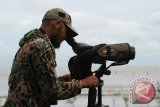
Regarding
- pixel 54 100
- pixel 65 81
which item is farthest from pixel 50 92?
pixel 65 81

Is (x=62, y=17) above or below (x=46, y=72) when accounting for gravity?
above

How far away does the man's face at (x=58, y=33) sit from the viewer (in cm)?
548

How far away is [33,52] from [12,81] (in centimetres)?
35

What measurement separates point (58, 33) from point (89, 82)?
524mm

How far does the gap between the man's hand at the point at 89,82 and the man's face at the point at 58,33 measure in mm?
406

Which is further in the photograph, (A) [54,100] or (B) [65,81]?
(B) [65,81]

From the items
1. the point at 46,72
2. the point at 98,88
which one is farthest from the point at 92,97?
the point at 46,72

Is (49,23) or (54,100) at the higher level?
(49,23)

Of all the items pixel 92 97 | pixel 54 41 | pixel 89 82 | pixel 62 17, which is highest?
pixel 62 17

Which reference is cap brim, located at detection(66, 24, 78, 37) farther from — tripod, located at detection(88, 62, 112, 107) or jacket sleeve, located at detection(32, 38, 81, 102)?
tripod, located at detection(88, 62, 112, 107)

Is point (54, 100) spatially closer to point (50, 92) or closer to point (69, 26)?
point (50, 92)

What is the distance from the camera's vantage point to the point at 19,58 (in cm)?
552

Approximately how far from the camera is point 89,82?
5.57 meters

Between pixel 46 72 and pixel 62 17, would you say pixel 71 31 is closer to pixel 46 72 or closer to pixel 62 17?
pixel 62 17
